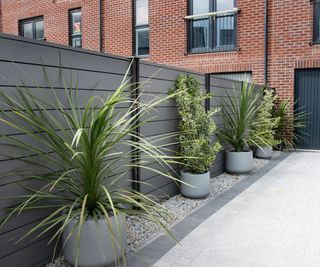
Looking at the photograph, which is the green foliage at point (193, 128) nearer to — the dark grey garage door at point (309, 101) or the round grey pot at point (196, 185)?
the round grey pot at point (196, 185)

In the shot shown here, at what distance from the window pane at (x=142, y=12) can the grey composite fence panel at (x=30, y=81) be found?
25.8 ft

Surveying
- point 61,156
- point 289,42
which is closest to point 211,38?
point 289,42

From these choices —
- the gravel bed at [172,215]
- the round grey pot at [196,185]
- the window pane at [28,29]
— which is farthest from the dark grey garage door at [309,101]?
the window pane at [28,29]

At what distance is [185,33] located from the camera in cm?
968

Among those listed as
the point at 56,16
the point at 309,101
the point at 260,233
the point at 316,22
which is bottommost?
the point at 260,233

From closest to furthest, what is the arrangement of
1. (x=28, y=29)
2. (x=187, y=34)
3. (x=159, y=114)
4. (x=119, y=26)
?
(x=159, y=114) < (x=187, y=34) < (x=119, y=26) < (x=28, y=29)

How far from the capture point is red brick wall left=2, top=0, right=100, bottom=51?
11.2 meters

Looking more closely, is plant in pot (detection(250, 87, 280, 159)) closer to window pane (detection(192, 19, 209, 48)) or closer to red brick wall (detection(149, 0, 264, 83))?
red brick wall (detection(149, 0, 264, 83))

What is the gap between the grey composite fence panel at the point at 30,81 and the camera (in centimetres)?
233

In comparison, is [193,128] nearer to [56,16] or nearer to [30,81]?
[30,81]

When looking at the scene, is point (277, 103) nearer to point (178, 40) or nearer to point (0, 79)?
point (178, 40)

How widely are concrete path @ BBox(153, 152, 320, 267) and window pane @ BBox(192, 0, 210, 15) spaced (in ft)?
19.5

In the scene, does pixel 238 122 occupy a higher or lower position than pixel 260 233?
higher

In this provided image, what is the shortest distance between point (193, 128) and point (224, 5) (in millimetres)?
5988
